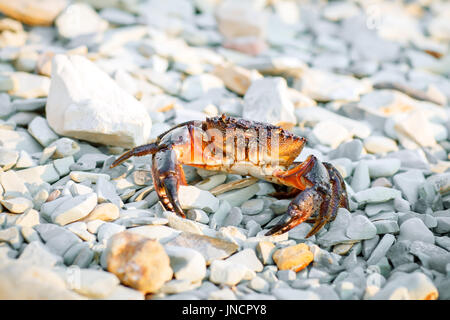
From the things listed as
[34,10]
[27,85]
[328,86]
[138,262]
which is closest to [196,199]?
[138,262]

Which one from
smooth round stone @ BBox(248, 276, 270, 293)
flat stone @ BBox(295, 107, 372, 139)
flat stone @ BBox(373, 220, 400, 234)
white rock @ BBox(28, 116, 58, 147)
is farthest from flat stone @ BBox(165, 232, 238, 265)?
flat stone @ BBox(295, 107, 372, 139)

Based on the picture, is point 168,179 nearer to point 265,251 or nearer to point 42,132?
point 265,251

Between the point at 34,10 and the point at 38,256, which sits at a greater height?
the point at 34,10

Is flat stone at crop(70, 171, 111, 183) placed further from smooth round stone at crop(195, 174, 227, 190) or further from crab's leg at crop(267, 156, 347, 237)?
crab's leg at crop(267, 156, 347, 237)

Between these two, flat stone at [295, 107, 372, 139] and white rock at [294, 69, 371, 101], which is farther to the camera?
white rock at [294, 69, 371, 101]

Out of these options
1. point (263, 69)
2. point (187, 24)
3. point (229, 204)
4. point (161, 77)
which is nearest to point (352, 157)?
point (229, 204)

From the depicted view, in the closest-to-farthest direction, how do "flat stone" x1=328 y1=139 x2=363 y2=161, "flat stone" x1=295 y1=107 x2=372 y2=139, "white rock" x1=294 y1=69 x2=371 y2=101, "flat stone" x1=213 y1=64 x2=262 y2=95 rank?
1. "flat stone" x1=328 y1=139 x2=363 y2=161
2. "flat stone" x1=295 y1=107 x2=372 y2=139
3. "flat stone" x1=213 y1=64 x2=262 y2=95
4. "white rock" x1=294 y1=69 x2=371 y2=101
